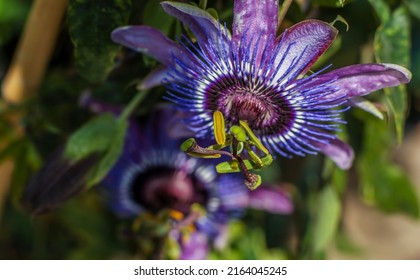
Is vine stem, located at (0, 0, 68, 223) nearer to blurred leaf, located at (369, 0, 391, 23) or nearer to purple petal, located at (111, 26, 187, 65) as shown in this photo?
purple petal, located at (111, 26, 187, 65)

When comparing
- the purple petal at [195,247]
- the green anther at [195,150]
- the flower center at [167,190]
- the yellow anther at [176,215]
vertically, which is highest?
the green anther at [195,150]

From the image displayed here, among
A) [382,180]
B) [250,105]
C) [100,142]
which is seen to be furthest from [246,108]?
[382,180]

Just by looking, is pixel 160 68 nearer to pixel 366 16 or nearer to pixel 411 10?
pixel 411 10

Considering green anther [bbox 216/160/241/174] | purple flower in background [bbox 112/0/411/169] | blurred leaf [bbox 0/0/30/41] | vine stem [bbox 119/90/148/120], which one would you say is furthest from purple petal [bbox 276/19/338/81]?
blurred leaf [bbox 0/0/30/41]

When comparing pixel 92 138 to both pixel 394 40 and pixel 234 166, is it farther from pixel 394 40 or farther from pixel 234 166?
pixel 394 40

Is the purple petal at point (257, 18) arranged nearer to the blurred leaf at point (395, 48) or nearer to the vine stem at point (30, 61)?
the blurred leaf at point (395, 48)

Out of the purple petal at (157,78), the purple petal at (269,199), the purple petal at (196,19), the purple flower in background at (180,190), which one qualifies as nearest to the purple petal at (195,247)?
the purple flower in background at (180,190)
